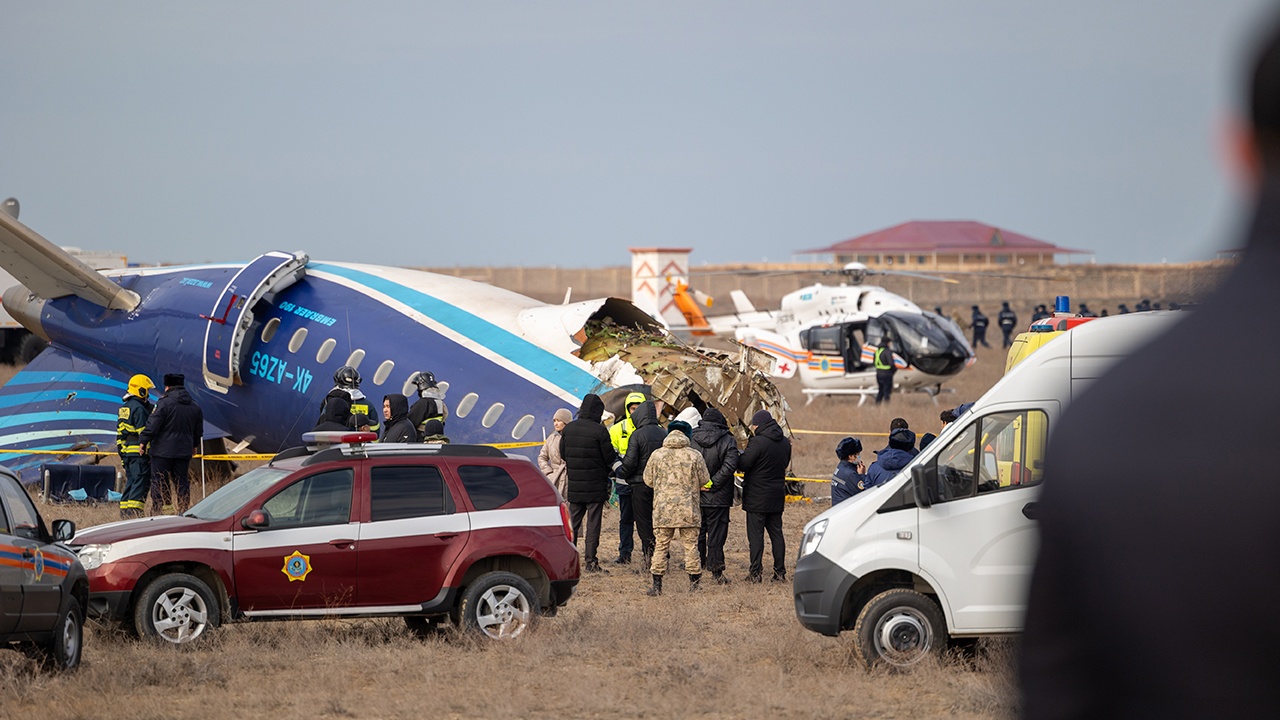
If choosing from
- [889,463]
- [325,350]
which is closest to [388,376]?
[325,350]

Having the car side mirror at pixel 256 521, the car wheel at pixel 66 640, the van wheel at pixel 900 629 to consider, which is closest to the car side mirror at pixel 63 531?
the car wheel at pixel 66 640

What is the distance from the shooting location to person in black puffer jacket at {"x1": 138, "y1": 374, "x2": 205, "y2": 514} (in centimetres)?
1689

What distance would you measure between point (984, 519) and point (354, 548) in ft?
16.4

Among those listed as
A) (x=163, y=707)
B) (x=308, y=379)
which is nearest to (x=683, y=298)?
(x=308, y=379)

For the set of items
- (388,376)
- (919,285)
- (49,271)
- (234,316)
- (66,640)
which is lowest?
(66,640)

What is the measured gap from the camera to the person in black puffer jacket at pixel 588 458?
15.4 meters

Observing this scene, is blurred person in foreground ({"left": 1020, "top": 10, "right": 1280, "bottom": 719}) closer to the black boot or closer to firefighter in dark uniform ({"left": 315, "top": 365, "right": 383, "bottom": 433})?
the black boot

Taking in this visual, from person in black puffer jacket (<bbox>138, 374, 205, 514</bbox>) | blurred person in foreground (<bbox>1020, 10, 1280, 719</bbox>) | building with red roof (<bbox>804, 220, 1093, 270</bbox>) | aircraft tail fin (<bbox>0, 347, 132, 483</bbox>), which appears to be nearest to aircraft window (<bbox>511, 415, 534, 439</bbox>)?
person in black puffer jacket (<bbox>138, 374, 205, 514</bbox>)

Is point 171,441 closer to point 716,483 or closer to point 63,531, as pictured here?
point 716,483

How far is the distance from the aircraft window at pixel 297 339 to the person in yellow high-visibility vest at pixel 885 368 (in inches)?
703

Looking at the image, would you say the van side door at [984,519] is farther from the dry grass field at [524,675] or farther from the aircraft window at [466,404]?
the aircraft window at [466,404]

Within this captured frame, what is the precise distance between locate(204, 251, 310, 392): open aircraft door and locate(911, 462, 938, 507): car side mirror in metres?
12.3

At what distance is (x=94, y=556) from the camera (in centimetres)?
1089

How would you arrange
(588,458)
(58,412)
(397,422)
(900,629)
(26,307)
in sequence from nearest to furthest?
(900,629)
(588,458)
(397,422)
(58,412)
(26,307)
